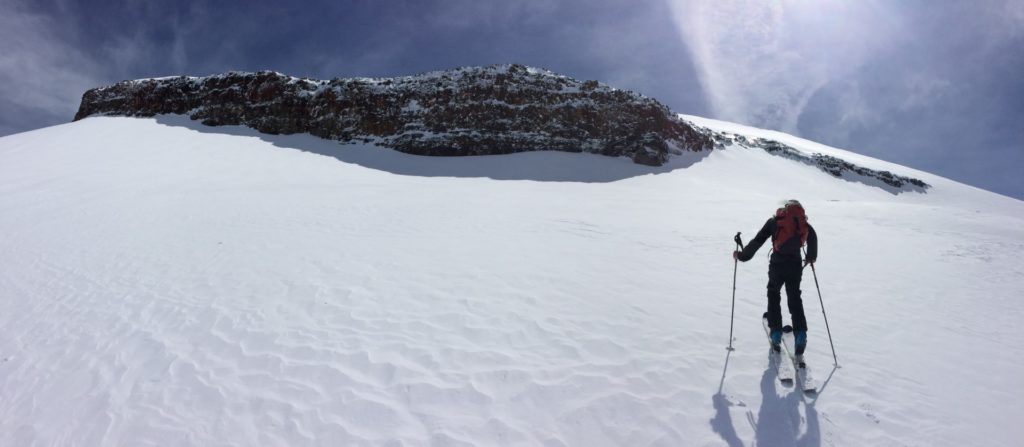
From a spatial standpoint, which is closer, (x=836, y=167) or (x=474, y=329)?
(x=474, y=329)

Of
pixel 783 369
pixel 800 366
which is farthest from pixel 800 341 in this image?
pixel 783 369

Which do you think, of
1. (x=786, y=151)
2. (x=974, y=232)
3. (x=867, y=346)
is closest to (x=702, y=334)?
(x=867, y=346)

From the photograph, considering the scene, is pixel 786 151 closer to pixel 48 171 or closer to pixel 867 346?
pixel 867 346

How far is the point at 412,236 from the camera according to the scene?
11922mm

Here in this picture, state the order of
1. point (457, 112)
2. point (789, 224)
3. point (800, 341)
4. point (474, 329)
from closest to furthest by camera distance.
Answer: point (800, 341), point (789, 224), point (474, 329), point (457, 112)

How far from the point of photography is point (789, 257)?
565 centimetres

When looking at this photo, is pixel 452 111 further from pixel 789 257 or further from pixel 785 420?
pixel 785 420

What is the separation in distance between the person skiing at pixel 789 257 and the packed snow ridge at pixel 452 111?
28743mm

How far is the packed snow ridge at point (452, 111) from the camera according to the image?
1369 inches

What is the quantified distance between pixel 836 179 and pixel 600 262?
43610mm

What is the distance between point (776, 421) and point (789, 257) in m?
2.29

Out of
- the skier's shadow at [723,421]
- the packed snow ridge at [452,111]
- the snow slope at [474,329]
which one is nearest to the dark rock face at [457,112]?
the packed snow ridge at [452,111]

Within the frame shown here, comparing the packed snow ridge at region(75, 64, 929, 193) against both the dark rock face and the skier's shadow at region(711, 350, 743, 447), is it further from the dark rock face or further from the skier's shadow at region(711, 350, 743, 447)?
the skier's shadow at region(711, 350, 743, 447)

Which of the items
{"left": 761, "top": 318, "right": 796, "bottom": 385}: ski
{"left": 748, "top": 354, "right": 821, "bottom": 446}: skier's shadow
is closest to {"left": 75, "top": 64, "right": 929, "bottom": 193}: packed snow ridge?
{"left": 761, "top": 318, "right": 796, "bottom": 385}: ski
